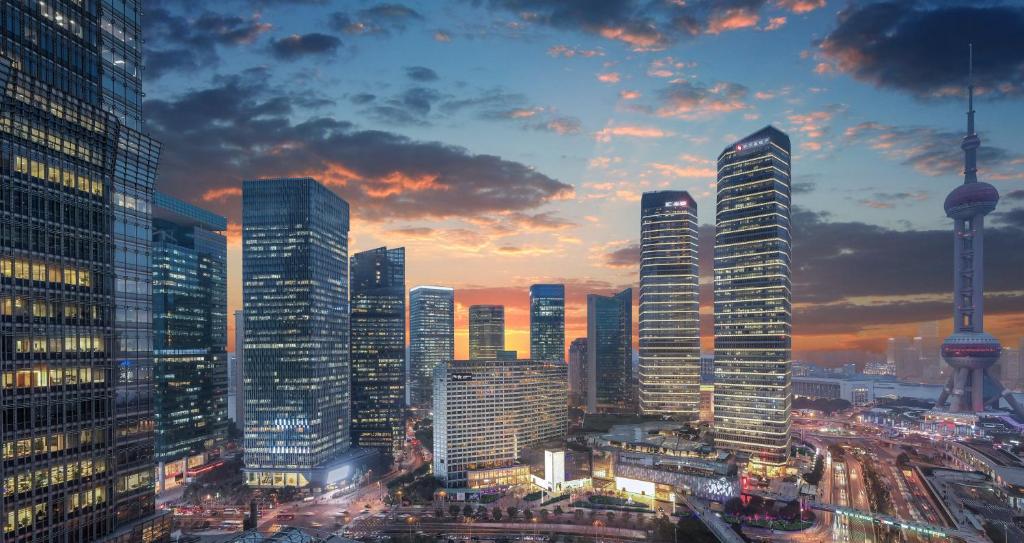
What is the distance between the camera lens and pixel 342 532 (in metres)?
141

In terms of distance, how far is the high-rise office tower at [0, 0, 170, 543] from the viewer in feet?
222

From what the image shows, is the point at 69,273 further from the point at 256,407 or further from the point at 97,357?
the point at 256,407

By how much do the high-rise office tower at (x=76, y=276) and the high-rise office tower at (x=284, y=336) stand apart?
335ft

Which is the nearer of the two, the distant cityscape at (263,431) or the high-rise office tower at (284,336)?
the distant cityscape at (263,431)

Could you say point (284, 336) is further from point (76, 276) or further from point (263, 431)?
point (76, 276)

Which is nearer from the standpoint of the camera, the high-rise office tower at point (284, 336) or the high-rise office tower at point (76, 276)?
the high-rise office tower at point (76, 276)

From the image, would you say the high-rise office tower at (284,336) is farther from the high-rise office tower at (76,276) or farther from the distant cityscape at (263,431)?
the high-rise office tower at (76,276)

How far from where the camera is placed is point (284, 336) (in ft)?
620

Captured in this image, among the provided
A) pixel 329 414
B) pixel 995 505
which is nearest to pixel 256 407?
pixel 329 414

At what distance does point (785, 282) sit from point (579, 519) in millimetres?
106480

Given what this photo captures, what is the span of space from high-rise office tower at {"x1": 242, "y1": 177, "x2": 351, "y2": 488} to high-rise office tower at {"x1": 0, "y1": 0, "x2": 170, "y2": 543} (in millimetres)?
102128

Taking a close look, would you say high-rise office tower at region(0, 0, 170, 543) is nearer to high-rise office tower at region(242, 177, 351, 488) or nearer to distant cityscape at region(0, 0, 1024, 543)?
distant cityscape at region(0, 0, 1024, 543)

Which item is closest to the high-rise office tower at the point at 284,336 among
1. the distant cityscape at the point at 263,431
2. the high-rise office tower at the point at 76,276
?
the distant cityscape at the point at 263,431

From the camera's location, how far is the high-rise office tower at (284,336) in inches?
7313
